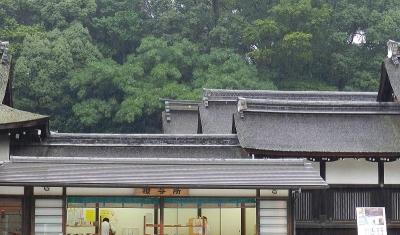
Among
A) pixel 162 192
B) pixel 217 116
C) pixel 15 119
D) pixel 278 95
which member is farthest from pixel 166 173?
pixel 278 95

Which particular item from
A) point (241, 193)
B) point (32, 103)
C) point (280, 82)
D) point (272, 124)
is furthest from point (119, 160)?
point (280, 82)

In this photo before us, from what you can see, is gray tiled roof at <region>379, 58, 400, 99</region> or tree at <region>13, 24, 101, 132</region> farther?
tree at <region>13, 24, 101, 132</region>

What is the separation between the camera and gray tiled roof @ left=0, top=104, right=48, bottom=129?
90.4ft

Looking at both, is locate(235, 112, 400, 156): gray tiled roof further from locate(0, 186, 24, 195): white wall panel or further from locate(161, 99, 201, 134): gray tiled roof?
locate(161, 99, 201, 134): gray tiled roof

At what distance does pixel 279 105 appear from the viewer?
31812 millimetres

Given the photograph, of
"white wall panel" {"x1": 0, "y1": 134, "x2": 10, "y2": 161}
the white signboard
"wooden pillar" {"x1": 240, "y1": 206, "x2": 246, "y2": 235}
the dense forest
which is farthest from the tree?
the white signboard

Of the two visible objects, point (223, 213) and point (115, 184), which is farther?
point (223, 213)

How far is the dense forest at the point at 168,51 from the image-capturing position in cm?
5725

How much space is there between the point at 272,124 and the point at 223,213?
3.88m

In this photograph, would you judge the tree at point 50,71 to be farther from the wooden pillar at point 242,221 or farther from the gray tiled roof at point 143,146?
the wooden pillar at point 242,221

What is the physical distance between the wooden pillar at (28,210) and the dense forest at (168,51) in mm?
30576

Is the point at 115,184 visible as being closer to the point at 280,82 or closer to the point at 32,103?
the point at 32,103

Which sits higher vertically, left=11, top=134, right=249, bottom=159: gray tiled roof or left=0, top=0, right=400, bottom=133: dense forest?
left=0, top=0, right=400, bottom=133: dense forest

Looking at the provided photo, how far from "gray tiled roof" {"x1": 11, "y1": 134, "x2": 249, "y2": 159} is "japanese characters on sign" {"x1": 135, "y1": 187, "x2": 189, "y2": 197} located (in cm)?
346
